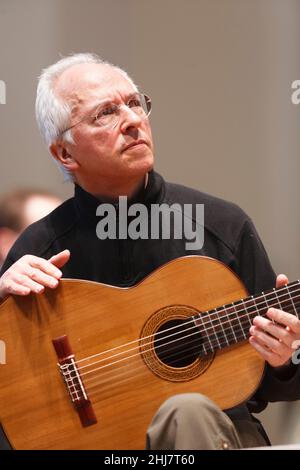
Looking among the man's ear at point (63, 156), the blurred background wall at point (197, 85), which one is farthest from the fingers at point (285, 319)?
the blurred background wall at point (197, 85)

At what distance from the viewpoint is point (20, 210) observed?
9.50ft

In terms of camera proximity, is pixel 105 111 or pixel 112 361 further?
pixel 105 111

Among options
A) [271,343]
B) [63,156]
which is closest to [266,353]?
[271,343]

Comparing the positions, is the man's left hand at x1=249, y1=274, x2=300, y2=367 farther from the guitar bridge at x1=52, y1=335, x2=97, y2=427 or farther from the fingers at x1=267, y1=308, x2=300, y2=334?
the guitar bridge at x1=52, y1=335, x2=97, y2=427

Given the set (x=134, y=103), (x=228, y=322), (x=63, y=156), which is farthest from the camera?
(x=63, y=156)

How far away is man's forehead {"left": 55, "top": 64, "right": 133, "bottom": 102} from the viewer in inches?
85.7

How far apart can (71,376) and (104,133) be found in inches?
25.5

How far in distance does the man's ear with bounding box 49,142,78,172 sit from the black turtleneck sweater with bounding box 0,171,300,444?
0.07 meters

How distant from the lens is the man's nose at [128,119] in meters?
2.12

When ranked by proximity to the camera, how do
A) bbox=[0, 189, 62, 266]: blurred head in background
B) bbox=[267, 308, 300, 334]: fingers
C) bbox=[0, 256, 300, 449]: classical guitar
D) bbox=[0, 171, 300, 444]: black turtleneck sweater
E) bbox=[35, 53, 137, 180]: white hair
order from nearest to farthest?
1. bbox=[267, 308, 300, 334]: fingers
2. bbox=[0, 256, 300, 449]: classical guitar
3. bbox=[0, 171, 300, 444]: black turtleneck sweater
4. bbox=[35, 53, 137, 180]: white hair
5. bbox=[0, 189, 62, 266]: blurred head in background

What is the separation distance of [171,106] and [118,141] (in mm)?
893

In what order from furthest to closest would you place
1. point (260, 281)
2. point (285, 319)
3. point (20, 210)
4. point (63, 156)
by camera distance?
point (20, 210) → point (63, 156) → point (260, 281) → point (285, 319)

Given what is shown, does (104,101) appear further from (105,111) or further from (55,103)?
(55,103)

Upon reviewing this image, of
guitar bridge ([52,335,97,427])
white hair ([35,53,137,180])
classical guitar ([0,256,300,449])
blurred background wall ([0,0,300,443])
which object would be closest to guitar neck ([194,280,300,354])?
classical guitar ([0,256,300,449])
